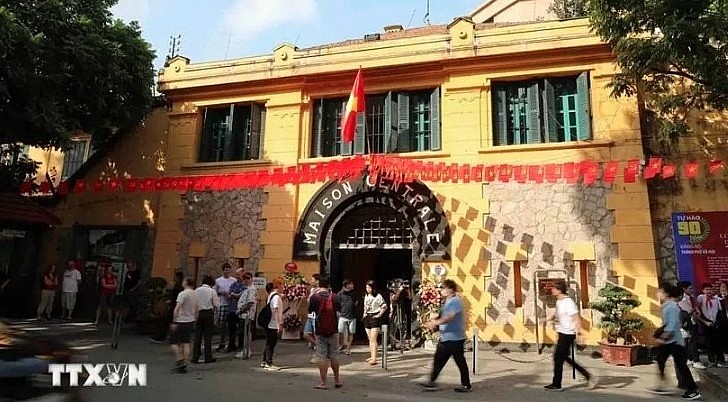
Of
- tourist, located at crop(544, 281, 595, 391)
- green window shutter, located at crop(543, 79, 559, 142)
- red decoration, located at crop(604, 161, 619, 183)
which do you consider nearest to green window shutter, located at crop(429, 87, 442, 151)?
green window shutter, located at crop(543, 79, 559, 142)

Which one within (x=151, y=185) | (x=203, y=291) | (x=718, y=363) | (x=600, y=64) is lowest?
(x=718, y=363)

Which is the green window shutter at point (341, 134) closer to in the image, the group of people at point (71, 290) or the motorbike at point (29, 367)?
the group of people at point (71, 290)

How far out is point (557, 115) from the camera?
12250 millimetres

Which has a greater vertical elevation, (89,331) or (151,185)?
(151,185)

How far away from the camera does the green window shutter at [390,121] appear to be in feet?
43.2

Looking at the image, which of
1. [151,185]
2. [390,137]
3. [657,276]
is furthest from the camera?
[151,185]

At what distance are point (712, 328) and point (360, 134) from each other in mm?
8699

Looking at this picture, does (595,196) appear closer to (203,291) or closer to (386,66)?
(386,66)

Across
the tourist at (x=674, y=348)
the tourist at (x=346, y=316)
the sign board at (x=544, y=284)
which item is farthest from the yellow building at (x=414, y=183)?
the tourist at (x=674, y=348)

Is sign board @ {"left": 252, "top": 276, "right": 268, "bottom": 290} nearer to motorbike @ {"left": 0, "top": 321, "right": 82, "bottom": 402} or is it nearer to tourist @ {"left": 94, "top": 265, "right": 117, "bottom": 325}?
tourist @ {"left": 94, "top": 265, "right": 117, "bottom": 325}

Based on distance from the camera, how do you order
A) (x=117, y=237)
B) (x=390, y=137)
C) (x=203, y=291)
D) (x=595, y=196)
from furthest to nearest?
(x=117, y=237) → (x=390, y=137) → (x=595, y=196) → (x=203, y=291)

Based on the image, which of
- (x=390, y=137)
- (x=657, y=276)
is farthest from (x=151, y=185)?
(x=657, y=276)

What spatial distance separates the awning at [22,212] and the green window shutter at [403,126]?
10421 mm

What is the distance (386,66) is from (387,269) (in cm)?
594
